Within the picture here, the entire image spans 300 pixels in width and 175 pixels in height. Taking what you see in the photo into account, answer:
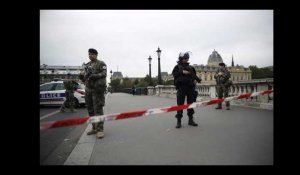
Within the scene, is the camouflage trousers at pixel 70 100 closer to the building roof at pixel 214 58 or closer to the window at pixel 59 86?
the window at pixel 59 86

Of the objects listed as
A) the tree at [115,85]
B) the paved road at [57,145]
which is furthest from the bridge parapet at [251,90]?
the tree at [115,85]

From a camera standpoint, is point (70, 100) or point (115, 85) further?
point (115, 85)

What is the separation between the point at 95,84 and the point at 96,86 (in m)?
0.06

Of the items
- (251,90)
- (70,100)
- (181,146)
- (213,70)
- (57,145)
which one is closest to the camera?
(181,146)

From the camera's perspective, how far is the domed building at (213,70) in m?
119

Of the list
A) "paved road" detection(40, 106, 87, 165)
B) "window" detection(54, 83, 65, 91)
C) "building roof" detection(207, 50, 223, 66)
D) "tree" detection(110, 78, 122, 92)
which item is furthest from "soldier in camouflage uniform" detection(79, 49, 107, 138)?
"building roof" detection(207, 50, 223, 66)

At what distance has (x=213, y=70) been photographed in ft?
405

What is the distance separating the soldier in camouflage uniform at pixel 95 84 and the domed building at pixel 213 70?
111483 mm

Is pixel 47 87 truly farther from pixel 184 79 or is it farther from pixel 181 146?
pixel 181 146

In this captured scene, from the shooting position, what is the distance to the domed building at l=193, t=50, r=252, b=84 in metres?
119

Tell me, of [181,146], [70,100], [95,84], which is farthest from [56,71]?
[181,146]

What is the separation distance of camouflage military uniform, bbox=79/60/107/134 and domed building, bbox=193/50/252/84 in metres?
111
